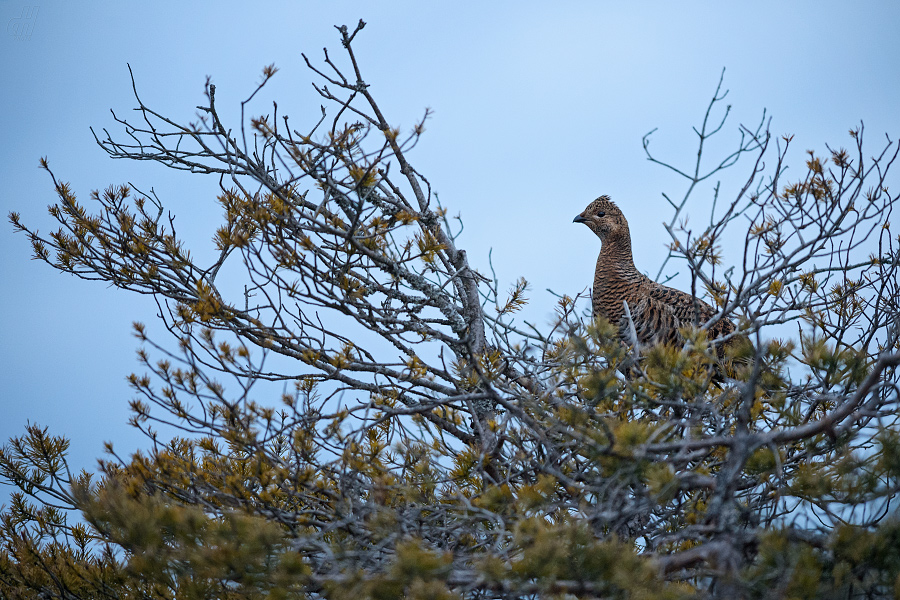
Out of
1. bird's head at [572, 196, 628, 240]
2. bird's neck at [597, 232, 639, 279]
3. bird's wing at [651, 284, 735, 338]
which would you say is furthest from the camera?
bird's head at [572, 196, 628, 240]

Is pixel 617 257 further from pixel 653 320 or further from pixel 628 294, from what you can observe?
pixel 653 320

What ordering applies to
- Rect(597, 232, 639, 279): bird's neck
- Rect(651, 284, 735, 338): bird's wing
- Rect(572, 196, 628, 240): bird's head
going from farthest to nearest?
1. Rect(572, 196, 628, 240): bird's head
2. Rect(597, 232, 639, 279): bird's neck
3. Rect(651, 284, 735, 338): bird's wing

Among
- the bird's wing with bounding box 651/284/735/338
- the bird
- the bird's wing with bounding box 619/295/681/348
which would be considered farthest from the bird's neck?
the bird's wing with bounding box 619/295/681/348

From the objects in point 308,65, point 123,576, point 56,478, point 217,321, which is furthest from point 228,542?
point 308,65

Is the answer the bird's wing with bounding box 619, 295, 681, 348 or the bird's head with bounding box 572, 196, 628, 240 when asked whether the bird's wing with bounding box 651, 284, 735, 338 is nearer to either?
the bird's wing with bounding box 619, 295, 681, 348

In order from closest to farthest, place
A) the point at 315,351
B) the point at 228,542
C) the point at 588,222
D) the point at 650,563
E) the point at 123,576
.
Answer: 1. the point at 650,563
2. the point at 228,542
3. the point at 123,576
4. the point at 315,351
5. the point at 588,222

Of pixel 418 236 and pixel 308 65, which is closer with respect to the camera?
pixel 418 236

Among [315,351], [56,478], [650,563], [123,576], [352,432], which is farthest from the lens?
[56,478]

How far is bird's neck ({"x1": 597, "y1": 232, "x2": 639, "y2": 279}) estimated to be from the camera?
6293 millimetres

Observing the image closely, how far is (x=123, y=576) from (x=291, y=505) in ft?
2.55

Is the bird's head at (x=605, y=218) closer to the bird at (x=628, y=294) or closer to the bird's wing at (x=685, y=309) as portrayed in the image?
the bird at (x=628, y=294)

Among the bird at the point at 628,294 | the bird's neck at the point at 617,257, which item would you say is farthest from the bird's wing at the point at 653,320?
the bird's neck at the point at 617,257

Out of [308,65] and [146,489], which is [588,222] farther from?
[146,489]

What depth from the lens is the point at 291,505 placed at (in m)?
3.44
